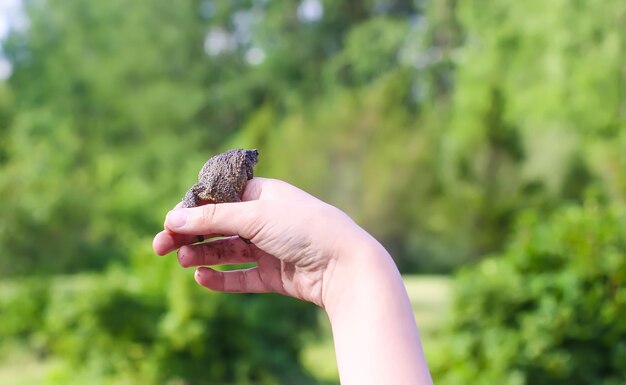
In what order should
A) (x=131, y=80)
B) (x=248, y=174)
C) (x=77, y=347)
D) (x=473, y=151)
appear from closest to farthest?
(x=248, y=174)
(x=77, y=347)
(x=473, y=151)
(x=131, y=80)

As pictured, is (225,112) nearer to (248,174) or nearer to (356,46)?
(356,46)

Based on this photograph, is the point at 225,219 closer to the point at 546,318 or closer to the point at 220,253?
the point at 220,253

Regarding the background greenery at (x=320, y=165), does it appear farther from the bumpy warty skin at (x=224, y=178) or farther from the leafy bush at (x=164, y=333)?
the bumpy warty skin at (x=224, y=178)

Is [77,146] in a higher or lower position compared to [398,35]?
lower

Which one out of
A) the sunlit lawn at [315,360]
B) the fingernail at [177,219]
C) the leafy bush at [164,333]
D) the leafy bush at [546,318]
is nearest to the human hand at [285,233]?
the fingernail at [177,219]

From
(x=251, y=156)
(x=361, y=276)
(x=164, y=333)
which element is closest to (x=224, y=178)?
(x=251, y=156)

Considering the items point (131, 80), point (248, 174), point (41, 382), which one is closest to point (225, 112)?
point (131, 80)

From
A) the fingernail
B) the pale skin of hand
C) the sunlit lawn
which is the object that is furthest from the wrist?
the sunlit lawn

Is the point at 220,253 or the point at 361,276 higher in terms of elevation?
the point at 220,253
